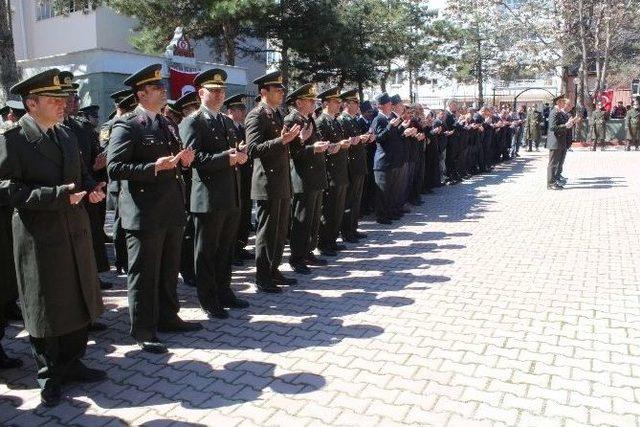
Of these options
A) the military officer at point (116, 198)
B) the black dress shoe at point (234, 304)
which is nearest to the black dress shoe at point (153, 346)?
the black dress shoe at point (234, 304)

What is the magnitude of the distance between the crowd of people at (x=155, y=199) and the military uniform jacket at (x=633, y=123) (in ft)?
53.4

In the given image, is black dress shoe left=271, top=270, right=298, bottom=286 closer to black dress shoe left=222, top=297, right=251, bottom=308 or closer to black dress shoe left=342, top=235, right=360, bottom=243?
black dress shoe left=222, top=297, right=251, bottom=308

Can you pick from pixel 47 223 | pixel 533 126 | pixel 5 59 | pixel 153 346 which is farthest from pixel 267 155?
pixel 533 126

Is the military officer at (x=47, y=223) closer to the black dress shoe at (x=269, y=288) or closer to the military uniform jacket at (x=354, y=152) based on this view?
the black dress shoe at (x=269, y=288)

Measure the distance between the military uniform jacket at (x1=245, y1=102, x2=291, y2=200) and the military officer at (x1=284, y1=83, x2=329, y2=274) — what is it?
611 millimetres

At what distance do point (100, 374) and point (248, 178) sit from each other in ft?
12.3

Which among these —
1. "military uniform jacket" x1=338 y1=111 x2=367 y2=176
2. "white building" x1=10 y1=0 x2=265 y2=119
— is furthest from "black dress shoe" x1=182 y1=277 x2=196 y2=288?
"white building" x1=10 y1=0 x2=265 y2=119

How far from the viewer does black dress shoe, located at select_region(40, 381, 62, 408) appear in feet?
11.7

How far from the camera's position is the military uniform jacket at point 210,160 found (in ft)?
15.6

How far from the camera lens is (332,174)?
7312 mm

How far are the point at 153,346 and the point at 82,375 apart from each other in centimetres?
57

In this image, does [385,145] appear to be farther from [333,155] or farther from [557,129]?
[557,129]

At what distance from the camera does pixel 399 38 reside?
69.6 feet

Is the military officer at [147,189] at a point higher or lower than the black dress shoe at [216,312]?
higher
